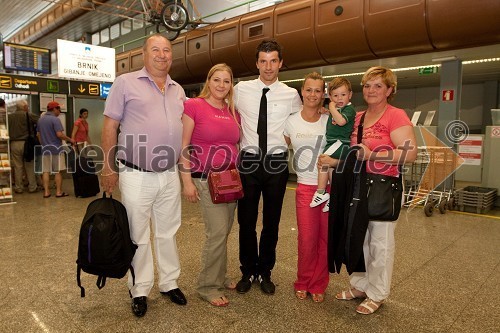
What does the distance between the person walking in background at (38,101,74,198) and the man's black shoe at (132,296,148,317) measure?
5.01 m

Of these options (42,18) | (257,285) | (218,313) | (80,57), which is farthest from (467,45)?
(42,18)

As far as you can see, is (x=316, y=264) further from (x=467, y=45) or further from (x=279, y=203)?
(x=467, y=45)

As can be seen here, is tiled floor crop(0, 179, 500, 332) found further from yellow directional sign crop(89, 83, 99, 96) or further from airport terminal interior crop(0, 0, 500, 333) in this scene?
yellow directional sign crop(89, 83, 99, 96)

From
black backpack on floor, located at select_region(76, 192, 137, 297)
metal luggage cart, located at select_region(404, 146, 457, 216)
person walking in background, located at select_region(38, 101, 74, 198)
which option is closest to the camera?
black backpack on floor, located at select_region(76, 192, 137, 297)

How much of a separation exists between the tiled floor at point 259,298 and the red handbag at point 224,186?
772 millimetres

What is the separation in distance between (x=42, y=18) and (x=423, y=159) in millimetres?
15641

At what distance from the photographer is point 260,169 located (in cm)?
248

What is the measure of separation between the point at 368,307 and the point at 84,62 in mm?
9080

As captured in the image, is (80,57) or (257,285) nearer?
(257,285)

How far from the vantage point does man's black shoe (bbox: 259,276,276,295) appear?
260cm

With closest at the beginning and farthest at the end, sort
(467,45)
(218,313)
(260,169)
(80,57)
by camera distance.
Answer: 1. (218,313)
2. (260,169)
3. (467,45)
4. (80,57)

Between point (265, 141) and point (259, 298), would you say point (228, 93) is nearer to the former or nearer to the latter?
point (265, 141)

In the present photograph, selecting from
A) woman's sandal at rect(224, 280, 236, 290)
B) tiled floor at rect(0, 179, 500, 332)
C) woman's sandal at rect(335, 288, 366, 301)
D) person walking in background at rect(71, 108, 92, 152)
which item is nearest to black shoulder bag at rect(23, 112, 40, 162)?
person walking in background at rect(71, 108, 92, 152)

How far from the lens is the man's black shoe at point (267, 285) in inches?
102
